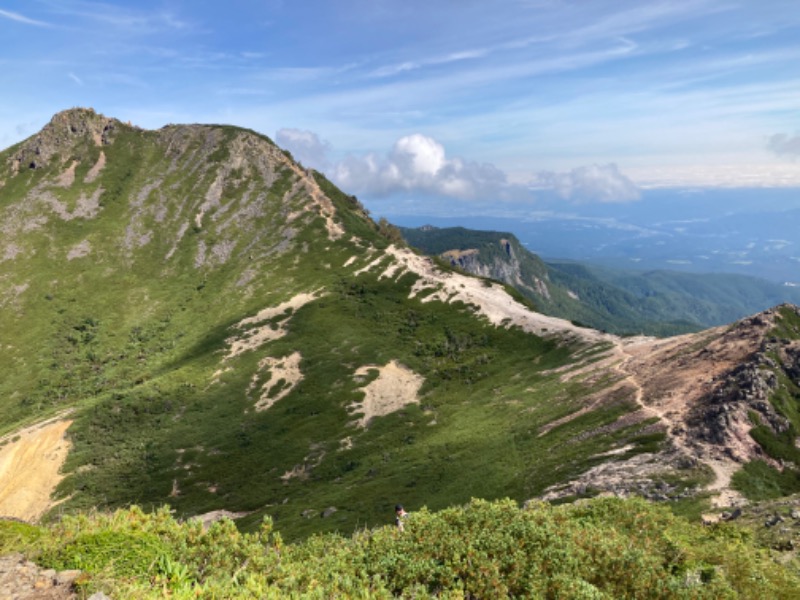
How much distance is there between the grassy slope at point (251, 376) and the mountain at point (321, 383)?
1.88 feet

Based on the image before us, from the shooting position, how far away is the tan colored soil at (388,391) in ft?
335

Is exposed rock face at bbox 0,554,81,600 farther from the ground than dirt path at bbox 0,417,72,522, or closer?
farther from the ground

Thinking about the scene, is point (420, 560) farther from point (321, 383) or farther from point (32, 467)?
point (32, 467)

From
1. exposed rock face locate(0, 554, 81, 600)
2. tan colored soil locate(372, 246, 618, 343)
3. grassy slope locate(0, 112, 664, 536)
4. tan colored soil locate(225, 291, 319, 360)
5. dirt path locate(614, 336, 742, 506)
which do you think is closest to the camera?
exposed rock face locate(0, 554, 81, 600)

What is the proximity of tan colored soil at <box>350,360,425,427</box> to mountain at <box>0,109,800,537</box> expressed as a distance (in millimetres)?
546

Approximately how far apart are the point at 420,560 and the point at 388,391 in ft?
289

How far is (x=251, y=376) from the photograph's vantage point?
119062 millimetres

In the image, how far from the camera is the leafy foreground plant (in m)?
15.9

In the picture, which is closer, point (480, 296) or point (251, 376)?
point (251, 376)

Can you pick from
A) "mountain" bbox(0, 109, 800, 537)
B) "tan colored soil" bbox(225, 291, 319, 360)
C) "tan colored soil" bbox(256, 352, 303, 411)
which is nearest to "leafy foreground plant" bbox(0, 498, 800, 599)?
"mountain" bbox(0, 109, 800, 537)

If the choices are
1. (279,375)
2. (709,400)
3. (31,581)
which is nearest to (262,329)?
(279,375)

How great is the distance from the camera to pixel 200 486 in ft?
289

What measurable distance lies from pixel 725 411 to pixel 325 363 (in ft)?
287

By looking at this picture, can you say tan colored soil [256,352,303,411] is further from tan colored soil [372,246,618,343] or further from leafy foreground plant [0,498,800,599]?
leafy foreground plant [0,498,800,599]
